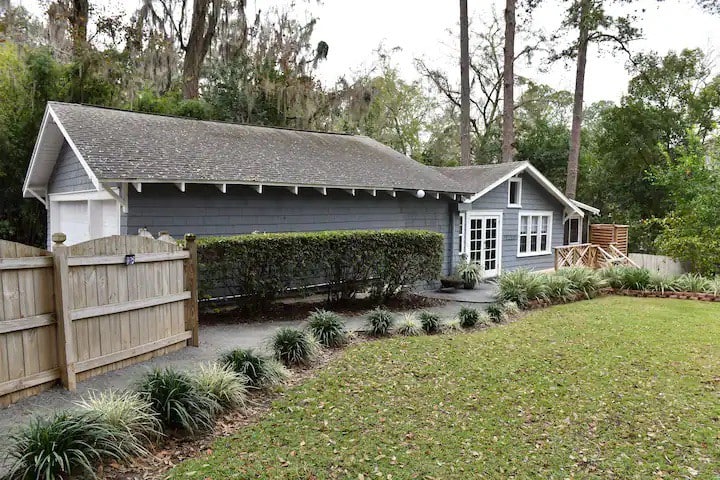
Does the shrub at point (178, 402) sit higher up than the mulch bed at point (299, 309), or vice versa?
the shrub at point (178, 402)

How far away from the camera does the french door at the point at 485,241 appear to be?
47.1 feet

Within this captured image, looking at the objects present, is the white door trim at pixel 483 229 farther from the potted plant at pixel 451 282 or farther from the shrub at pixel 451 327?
the shrub at pixel 451 327

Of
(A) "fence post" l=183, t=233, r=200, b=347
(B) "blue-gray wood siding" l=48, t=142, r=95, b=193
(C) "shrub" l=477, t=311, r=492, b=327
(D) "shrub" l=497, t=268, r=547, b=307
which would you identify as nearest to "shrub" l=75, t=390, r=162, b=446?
(A) "fence post" l=183, t=233, r=200, b=347

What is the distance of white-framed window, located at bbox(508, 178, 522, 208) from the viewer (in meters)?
15.5

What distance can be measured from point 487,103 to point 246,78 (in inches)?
701

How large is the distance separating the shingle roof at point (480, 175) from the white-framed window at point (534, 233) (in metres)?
1.67

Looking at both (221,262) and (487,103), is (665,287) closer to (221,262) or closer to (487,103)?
(221,262)

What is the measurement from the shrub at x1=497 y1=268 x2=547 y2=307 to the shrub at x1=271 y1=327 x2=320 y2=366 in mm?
5536

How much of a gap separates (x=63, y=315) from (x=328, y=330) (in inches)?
137

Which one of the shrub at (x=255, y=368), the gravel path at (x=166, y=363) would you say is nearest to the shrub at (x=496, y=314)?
the gravel path at (x=166, y=363)

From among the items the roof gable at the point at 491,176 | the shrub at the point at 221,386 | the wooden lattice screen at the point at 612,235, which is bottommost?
the shrub at the point at 221,386

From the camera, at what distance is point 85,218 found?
10367mm

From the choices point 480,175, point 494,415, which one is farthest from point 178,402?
point 480,175

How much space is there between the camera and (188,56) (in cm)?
1891
